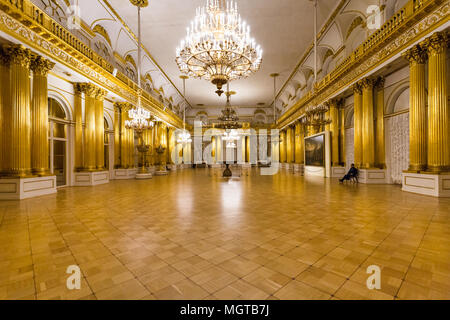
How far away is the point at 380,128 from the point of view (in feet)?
28.2

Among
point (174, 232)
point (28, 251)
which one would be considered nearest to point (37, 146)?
point (28, 251)

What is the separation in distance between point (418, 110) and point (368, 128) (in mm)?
2421

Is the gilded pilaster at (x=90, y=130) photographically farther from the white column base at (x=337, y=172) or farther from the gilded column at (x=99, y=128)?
the white column base at (x=337, y=172)

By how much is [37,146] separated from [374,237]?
861 centimetres

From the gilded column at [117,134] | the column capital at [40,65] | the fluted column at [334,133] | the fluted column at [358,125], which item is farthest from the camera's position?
the gilded column at [117,134]

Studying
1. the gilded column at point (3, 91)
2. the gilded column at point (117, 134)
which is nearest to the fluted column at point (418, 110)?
the gilded column at point (3, 91)

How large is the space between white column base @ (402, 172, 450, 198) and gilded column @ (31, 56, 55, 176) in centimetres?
1103

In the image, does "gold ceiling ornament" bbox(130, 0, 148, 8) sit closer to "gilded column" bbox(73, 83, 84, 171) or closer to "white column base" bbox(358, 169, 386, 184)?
"gilded column" bbox(73, 83, 84, 171)

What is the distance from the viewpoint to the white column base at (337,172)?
1100 cm

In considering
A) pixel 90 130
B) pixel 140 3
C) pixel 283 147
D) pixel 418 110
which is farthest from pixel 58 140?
pixel 283 147

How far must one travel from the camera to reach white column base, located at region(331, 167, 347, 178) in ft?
36.1

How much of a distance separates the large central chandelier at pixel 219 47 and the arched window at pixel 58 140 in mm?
5848
